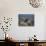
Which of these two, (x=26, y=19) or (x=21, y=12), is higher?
(x=21, y=12)

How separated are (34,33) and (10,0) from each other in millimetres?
1477

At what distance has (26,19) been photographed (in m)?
4.78

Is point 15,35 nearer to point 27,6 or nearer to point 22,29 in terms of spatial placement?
point 22,29

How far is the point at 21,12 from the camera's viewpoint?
15.7ft

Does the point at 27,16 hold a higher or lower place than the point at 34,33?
higher

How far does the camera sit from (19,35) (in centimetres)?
471

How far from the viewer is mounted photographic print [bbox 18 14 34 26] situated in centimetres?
476

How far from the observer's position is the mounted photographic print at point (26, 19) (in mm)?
4764

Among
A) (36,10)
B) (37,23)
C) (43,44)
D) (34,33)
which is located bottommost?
(43,44)

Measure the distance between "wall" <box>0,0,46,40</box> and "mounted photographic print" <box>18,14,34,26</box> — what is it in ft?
0.36

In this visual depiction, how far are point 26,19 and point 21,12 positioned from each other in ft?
1.02

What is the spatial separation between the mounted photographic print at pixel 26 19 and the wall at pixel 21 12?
4.3 inches

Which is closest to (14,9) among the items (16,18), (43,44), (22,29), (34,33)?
(16,18)

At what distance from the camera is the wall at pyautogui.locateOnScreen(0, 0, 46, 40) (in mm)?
4711
